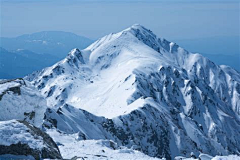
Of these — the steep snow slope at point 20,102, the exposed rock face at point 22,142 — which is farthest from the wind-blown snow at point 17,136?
the steep snow slope at point 20,102

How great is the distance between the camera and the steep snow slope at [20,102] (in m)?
28.3

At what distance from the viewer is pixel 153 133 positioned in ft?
430

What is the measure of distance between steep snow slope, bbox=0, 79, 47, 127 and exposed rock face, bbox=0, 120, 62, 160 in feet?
17.7

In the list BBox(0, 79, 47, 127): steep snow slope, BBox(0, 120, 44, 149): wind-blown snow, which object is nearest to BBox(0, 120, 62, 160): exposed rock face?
BBox(0, 120, 44, 149): wind-blown snow

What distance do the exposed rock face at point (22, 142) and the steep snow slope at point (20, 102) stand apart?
5.39 m

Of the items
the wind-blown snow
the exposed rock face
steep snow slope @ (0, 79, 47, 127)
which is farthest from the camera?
steep snow slope @ (0, 79, 47, 127)

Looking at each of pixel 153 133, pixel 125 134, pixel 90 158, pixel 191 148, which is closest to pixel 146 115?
pixel 153 133

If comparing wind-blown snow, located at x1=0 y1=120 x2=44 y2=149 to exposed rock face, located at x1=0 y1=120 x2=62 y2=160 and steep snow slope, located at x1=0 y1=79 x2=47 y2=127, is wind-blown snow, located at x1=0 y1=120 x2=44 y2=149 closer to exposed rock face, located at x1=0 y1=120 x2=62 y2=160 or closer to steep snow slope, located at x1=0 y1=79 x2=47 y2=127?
exposed rock face, located at x1=0 y1=120 x2=62 y2=160

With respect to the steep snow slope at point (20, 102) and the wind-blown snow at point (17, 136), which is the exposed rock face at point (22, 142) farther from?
the steep snow slope at point (20, 102)

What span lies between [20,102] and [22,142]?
8.61 m

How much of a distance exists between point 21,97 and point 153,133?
107 m

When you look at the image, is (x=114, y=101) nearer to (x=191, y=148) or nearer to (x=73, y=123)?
(x=191, y=148)

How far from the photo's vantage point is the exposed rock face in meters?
21.7

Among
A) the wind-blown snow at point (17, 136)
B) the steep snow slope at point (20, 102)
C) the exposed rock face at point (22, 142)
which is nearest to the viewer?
the exposed rock face at point (22, 142)
